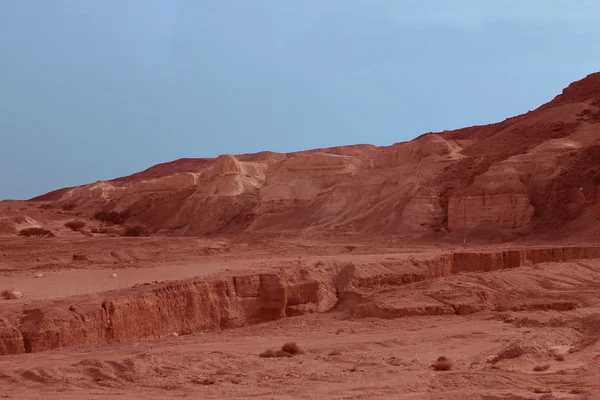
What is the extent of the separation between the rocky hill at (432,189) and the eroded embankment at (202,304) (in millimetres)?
12556

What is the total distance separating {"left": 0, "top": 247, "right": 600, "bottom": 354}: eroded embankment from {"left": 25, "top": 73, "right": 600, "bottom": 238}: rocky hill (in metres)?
12.6

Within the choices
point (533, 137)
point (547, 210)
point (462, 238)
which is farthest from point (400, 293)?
point (533, 137)

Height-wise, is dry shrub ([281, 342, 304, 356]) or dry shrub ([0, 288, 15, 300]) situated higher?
dry shrub ([0, 288, 15, 300])

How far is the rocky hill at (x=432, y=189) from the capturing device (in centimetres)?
3581

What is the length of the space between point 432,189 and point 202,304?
83.5 feet

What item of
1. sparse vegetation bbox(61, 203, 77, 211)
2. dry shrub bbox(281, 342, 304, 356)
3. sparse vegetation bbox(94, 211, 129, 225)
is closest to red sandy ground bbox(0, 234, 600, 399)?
dry shrub bbox(281, 342, 304, 356)

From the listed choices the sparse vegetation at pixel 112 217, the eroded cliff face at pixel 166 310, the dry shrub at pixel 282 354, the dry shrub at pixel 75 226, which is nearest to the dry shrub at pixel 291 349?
the dry shrub at pixel 282 354

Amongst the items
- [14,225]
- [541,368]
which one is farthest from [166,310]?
[14,225]

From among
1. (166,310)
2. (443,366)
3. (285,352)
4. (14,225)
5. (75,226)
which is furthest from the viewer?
(75,226)

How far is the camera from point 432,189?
4028 cm

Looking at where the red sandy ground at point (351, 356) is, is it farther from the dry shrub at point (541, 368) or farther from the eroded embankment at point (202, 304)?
the eroded embankment at point (202, 304)

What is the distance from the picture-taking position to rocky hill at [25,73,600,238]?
3581cm

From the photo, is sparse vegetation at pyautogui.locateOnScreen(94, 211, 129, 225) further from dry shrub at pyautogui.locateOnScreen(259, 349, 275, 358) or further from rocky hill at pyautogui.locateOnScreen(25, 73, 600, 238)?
dry shrub at pyautogui.locateOnScreen(259, 349, 275, 358)

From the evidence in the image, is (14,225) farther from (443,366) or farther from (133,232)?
(443,366)
